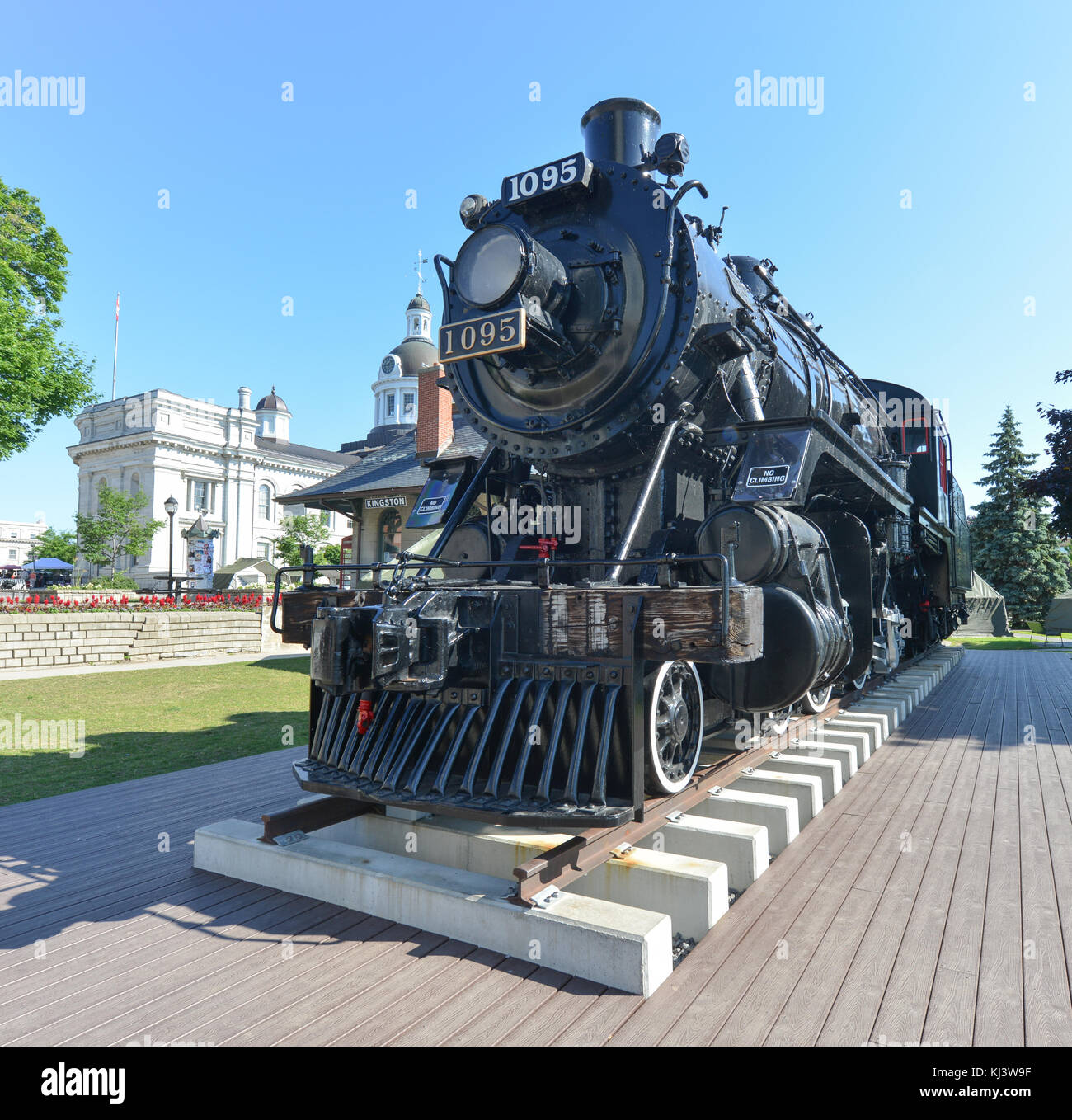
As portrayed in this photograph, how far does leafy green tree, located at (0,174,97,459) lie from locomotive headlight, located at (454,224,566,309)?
672 inches

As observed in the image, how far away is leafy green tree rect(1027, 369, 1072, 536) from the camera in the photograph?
1652cm

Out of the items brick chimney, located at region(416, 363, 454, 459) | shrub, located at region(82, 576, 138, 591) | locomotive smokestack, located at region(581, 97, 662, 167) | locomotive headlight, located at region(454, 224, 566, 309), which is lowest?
shrub, located at region(82, 576, 138, 591)

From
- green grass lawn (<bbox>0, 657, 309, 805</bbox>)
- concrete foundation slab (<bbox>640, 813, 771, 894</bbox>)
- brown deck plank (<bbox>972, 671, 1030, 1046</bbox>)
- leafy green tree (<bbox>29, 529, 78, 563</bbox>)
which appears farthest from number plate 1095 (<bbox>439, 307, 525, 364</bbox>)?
leafy green tree (<bbox>29, 529, 78, 563</bbox>)

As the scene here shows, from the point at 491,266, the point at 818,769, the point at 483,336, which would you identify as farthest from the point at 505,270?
the point at 818,769

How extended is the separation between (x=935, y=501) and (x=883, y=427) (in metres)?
1.18

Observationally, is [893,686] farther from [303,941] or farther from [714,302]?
[303,941]

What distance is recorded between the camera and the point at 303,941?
2.83 m

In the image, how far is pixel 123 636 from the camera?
46.2ft

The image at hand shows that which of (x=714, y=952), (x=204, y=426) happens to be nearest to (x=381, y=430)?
(x=204, y=426)

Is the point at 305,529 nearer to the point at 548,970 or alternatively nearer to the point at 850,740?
the point at 850,740

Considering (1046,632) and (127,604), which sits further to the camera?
(1046,632)

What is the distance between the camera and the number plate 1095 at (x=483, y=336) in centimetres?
375

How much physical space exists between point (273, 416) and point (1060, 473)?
8141cm

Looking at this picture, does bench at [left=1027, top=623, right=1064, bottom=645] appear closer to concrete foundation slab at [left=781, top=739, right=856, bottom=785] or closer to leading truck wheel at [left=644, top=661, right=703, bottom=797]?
concrete foundation slab at [left=781, top=739, right=856, bottom=785]
